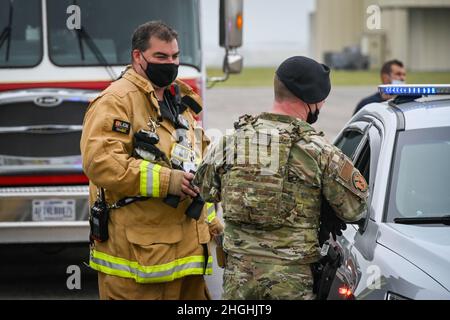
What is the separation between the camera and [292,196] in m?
3.77

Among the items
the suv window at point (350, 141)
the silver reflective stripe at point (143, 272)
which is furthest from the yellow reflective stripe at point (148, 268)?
the suv window at point (350, 141)

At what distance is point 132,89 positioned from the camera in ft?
14.8

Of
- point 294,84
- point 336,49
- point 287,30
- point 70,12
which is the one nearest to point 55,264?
point 70,12

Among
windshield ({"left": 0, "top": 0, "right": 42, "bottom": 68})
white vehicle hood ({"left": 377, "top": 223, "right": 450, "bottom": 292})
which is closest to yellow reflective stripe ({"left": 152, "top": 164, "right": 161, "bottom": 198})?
Result: white vehicle hood ({"left": 377, "top": 223, "right": 450, "bottom": 292})

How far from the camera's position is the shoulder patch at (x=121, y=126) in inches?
172

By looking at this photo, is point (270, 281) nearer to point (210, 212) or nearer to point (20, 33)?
point (210, 212)

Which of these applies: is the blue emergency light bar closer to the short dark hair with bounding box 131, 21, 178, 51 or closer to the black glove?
the short dark hair with bounding box 131, 21, 178, 51

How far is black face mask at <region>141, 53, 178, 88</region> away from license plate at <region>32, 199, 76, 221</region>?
8.58 ft

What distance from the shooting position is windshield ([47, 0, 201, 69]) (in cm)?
731

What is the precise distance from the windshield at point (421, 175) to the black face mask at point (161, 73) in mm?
1227

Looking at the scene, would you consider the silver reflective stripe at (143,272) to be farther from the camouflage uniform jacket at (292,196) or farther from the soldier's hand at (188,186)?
the camouflage uniform jacket at (292,196)

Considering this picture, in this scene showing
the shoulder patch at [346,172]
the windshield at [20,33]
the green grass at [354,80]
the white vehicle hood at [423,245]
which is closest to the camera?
the shoulder patch at [346,172]

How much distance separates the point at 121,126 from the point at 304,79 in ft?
3.26

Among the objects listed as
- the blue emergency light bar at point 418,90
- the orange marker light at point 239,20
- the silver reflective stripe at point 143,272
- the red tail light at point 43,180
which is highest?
the orange marker light at point 239,20
